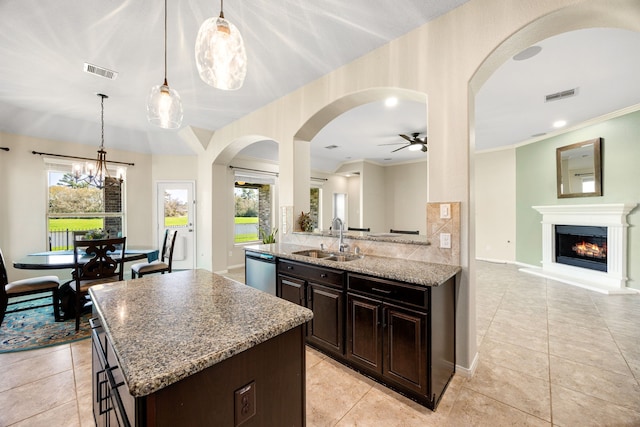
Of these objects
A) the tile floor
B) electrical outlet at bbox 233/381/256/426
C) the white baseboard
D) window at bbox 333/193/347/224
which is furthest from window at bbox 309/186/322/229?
electrical outlet at bbox 233/381/256/426

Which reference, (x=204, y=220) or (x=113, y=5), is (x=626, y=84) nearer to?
(x=113, y=5)

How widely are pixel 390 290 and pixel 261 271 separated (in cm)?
162

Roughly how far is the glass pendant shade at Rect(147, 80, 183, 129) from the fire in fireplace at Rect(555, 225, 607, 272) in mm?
6634

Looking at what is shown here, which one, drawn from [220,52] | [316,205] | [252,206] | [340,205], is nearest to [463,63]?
[220,52]

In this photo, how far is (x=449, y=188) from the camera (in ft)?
6.92

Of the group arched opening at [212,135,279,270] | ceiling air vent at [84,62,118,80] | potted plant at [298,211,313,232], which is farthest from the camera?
arched opening at [212,135,279,270]

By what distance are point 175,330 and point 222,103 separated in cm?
359

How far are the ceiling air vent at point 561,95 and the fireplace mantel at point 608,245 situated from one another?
2.14 meters

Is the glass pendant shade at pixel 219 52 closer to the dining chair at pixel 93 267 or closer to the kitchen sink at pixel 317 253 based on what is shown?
the kitchen sink at pixel 317 253

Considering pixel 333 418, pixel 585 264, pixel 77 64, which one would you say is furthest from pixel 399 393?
pixel 585 264

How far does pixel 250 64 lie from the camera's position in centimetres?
283

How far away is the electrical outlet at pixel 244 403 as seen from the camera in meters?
0.86

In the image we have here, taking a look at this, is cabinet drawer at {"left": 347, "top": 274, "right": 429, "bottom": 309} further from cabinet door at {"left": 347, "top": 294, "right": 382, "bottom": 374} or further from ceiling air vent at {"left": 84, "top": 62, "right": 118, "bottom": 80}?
ceiling air vent at {"left": 84, "top": 62, "right": 118, "bottom": 80}

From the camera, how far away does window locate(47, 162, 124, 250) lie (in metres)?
4.57
